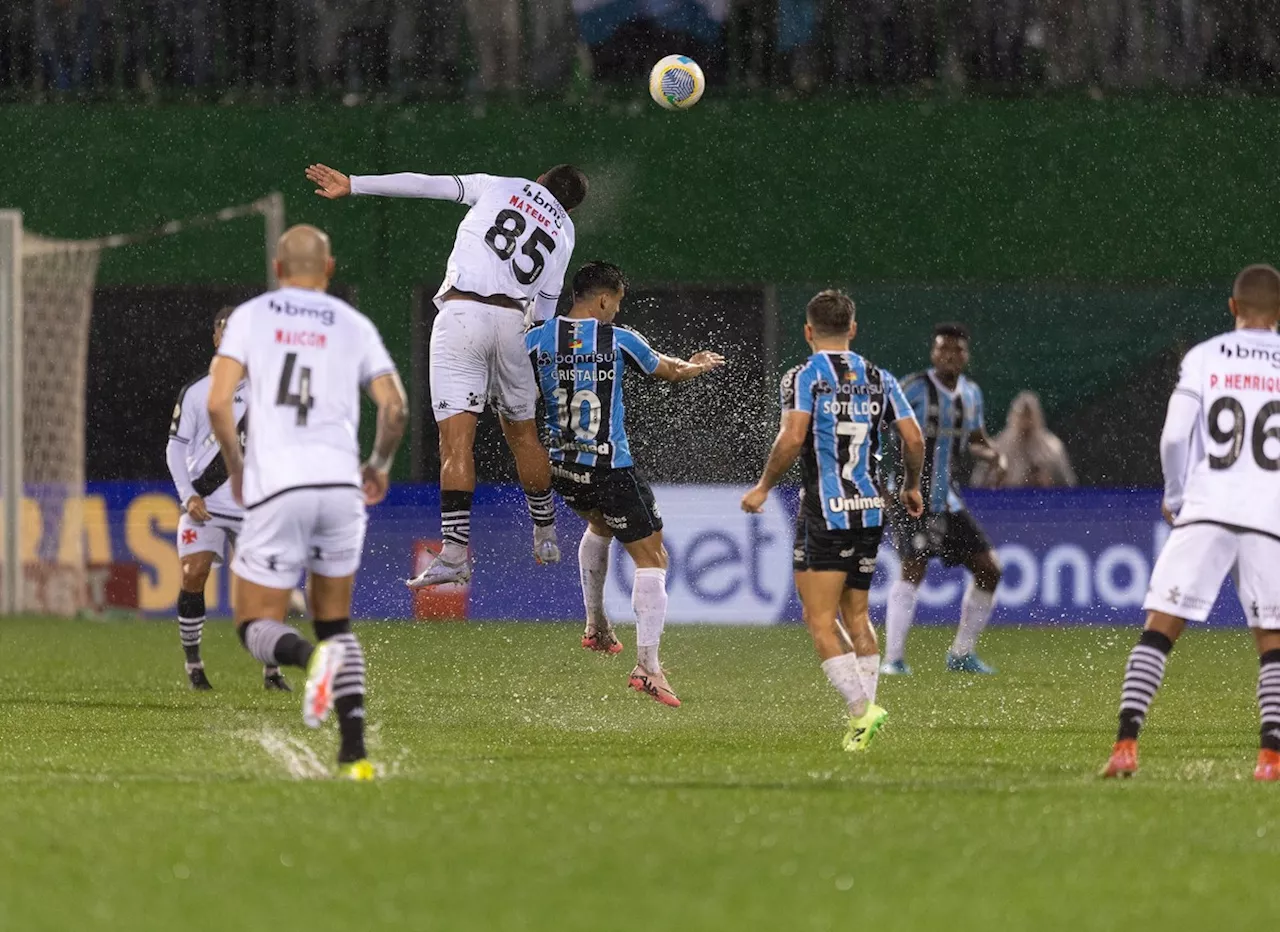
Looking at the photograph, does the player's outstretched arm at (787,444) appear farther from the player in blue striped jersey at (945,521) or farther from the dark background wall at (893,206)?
the dark background wall at (893,206)

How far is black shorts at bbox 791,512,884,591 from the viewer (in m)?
9.62

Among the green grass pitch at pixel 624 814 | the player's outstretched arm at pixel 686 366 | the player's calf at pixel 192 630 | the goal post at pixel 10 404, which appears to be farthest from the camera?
the goal post at pixel 10 404

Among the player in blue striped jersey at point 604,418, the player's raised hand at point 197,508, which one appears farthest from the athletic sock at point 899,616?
the player's raised hand at point 197,508

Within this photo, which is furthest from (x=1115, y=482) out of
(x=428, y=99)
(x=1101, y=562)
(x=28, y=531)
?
(x=28, y=531)

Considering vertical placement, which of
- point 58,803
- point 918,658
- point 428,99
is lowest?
point 918,658

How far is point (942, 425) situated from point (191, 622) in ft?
17.3

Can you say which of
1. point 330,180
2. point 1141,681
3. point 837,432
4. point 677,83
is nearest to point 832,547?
point 837,432

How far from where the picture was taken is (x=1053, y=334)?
22438 millimetres

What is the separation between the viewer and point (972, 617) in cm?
1526

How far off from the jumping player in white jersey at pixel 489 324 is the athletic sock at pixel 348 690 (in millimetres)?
3492

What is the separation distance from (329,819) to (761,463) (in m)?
13.7

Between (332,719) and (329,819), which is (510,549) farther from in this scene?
(329,819)

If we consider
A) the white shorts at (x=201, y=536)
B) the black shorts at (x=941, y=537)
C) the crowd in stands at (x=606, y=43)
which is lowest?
the black shorts at (x=941, y=537)

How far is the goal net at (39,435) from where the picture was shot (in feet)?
66.3
